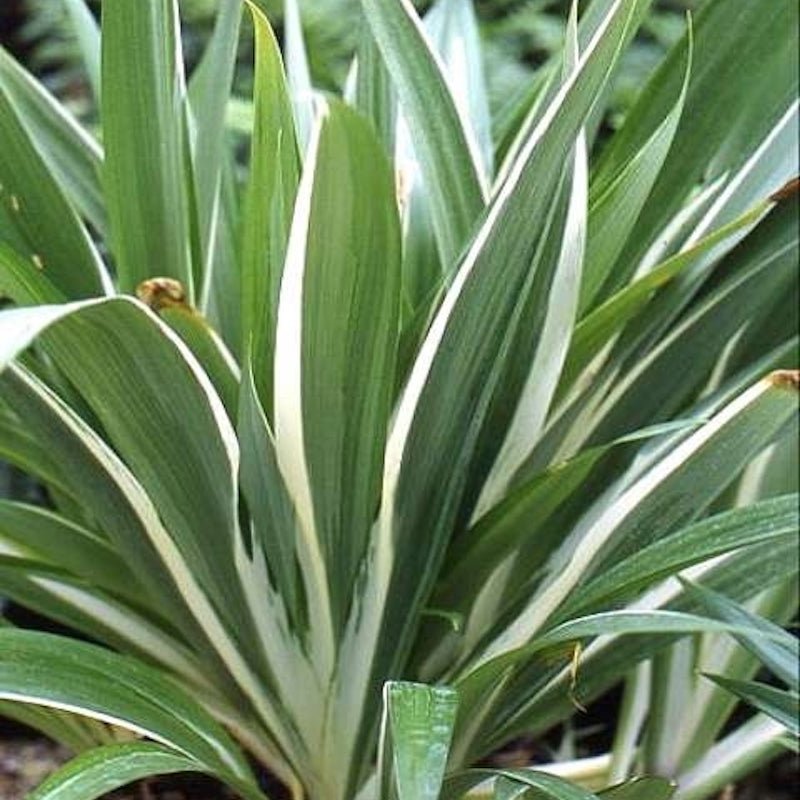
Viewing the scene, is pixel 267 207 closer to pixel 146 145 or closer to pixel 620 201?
pixel 146 145

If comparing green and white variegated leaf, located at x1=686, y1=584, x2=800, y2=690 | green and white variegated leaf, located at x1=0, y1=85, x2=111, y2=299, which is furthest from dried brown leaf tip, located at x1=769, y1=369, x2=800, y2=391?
green and white variegated leaf, located at x1=0, y1=85, x2=111, y2=299

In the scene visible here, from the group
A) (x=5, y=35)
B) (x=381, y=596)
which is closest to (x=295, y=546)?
(x=381, y=596)

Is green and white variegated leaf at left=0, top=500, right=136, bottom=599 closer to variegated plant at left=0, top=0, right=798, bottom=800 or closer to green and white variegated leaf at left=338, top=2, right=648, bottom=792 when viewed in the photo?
variegated plant at left=0, top=0, right=798, bottom=800

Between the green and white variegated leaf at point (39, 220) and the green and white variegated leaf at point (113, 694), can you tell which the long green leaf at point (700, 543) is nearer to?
the green and white variegated leaf at point (113, 694)

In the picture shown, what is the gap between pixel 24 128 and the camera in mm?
1108

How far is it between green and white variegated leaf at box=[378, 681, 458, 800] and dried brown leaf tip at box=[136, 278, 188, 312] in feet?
0.95

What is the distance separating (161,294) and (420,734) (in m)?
0.34

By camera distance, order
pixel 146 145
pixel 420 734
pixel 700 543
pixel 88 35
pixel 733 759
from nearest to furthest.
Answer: pixel 420 734
pixel 700 543
pixel 146 145
pixel 733 759
pixel 88 35

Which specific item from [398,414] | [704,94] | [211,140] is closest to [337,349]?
[398,414]

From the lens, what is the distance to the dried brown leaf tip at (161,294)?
1.01 meters

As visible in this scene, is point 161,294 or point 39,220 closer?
point 161,294

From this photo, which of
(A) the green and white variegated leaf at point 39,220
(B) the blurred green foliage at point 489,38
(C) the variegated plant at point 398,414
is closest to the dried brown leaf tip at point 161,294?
(C) the variegated plant at point 398,414

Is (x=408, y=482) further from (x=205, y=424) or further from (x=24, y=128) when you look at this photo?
(x=24, y=128)

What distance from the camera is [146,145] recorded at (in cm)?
113
